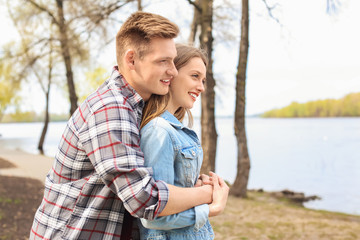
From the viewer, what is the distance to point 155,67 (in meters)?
1.71

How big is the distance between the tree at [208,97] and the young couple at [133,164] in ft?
20.9

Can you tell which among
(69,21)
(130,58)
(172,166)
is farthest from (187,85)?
(69,21)

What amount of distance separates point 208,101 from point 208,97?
10 centimetres

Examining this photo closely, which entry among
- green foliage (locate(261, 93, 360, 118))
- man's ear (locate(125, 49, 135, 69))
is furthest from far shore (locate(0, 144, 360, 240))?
green foliage (locate(261, 93, 360, 118))

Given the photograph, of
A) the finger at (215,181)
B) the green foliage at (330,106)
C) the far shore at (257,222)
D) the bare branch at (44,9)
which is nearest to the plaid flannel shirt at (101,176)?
the finger at (215,181)

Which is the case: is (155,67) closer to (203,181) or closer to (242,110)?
(203,181)

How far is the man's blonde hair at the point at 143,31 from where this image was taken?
166 cm

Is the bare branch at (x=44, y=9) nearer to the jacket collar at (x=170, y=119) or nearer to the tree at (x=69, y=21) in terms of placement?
the tree at (x=69, y=21)

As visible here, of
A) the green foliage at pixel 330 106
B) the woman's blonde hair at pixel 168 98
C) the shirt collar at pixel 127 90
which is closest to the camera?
the shirt collar at pixel 127 90

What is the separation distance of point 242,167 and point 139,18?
24.7 feet

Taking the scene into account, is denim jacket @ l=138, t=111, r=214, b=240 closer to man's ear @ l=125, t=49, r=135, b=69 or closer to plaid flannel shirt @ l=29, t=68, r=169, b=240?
plaid flannel shirt @ l=29, t=68, r=169, b=240

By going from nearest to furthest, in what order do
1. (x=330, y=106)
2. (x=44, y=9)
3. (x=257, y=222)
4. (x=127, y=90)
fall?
(x=127, y=90) → (x=257, y=222) → (x=44, y=9) → (x=330, y=106)

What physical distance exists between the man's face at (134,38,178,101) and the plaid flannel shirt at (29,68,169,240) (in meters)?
0.08

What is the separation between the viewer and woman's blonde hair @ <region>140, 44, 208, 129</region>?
69.8 inches
